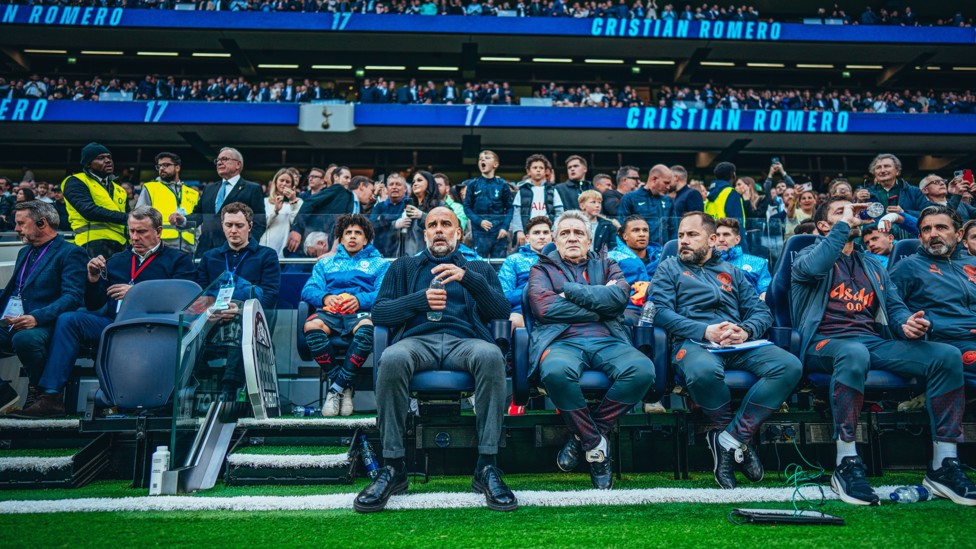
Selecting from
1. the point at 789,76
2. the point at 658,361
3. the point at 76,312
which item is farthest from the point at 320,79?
the point at 658,361

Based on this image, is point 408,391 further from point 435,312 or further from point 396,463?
point 435,312

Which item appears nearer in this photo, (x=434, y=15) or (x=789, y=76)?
(x=434, y=15)

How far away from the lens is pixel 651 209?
231 inches

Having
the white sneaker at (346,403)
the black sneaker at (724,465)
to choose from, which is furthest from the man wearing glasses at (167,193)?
the black sneaker at (724,465)

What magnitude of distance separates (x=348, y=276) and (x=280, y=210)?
1953 millimetres

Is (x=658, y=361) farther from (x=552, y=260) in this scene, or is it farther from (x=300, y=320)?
(x=300, y=320)

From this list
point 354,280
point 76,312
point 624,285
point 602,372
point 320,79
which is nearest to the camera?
point 602,372

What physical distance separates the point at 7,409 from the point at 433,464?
2609 millimetres

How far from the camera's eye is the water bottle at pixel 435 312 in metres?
3.22

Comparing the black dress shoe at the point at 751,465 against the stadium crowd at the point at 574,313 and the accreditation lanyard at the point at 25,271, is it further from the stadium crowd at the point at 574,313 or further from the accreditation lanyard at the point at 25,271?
the accreditation lanyard at the point at 25,271

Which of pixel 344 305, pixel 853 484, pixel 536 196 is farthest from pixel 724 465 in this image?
pixel 536 196

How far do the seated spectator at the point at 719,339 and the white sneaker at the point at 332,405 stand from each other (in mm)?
1899

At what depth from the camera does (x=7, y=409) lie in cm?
391

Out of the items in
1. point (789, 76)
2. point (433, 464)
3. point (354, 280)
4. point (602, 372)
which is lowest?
point (433, 464)
